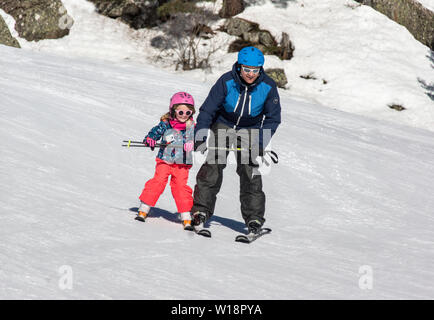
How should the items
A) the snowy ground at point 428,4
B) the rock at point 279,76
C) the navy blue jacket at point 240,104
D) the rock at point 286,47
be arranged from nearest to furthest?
the navy blue jacket at point 240,104, the rock at point 279,76, the rock at point 286,47, the snowy ground at point 428,4

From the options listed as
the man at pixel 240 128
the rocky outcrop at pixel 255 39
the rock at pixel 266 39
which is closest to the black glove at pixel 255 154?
the man at pixel 240 128

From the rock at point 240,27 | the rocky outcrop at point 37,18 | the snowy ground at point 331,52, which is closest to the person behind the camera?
the snowy ground at point 331,52

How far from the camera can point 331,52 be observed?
21.2 m

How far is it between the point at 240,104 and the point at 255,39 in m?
16.9

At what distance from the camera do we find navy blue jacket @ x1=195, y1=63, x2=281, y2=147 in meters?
5.42

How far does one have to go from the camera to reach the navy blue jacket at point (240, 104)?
5.42 metres

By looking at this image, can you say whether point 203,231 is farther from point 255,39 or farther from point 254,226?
point 255,39

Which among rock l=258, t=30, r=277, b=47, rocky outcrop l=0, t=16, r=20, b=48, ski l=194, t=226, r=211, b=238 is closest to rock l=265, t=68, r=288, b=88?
rock l=258, t=30, r=277, b=47

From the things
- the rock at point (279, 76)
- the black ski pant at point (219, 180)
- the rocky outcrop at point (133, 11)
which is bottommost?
the rock at point (279, 76)

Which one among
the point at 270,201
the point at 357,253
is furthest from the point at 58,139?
the point at 357,253

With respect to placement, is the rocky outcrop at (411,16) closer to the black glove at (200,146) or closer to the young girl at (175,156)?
the young girl at (175,156)

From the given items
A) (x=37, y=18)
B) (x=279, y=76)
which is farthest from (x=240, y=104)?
(x=37, y=18)

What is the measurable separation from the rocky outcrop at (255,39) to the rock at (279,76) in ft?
5.38

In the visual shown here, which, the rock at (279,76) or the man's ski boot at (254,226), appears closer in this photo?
the man's ski boot at (254,226)
